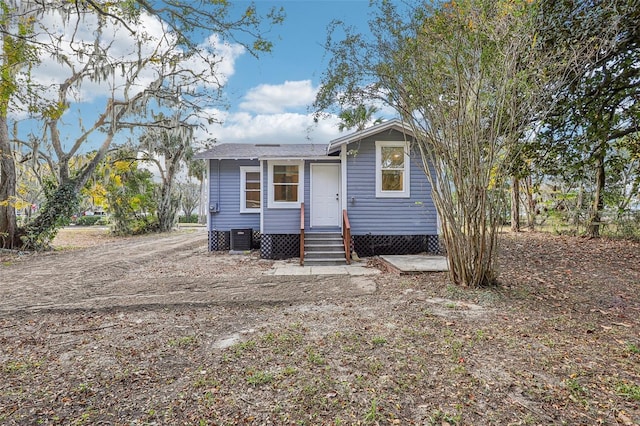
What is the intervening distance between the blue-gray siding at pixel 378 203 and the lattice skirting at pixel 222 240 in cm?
343

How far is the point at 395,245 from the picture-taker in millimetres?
9688

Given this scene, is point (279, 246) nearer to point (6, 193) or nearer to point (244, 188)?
point (244, 188)

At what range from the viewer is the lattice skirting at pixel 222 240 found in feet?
36.2

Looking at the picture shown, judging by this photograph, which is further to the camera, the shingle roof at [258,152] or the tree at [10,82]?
the shingle roof at [258,152]

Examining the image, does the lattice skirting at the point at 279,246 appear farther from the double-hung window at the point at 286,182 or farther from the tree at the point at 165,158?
the tree at the point at 165,158

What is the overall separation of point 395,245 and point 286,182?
3.54 metres

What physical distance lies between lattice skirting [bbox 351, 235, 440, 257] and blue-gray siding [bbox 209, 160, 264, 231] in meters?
3.49

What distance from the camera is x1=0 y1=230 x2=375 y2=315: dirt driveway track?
5.18 metres

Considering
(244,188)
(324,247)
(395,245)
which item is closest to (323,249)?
(324,247)

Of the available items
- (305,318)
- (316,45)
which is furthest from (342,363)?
(316,45)

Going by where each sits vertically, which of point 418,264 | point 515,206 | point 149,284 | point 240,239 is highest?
point 515,206

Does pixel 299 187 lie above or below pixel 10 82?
below

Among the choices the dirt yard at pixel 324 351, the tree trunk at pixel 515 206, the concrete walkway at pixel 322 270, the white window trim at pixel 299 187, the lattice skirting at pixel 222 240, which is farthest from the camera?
the tree trunk at pixel 515 206

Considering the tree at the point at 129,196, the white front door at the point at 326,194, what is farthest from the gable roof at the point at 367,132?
the tree at the point at 129,196
